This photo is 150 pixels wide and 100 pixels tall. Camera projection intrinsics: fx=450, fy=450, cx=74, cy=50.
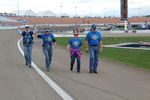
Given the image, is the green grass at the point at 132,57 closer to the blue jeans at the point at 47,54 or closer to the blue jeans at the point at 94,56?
the blue jeans at the point at 94,56

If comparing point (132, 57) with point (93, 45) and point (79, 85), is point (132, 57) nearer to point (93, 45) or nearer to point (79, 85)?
point (93, 45)

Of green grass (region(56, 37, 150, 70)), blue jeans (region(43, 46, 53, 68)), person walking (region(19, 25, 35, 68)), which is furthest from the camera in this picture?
green grass (region(56, 37, 150, 70))

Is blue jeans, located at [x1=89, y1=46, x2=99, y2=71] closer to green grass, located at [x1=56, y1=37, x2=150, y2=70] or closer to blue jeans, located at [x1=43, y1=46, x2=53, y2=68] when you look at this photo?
blue jeans, located at [x1=43, y1=46, x2=53, y2=68]

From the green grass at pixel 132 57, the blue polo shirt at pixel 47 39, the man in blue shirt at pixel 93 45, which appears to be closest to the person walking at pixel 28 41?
the blue polo shirt at pixel 47 39

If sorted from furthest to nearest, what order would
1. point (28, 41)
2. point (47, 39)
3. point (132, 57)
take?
point (132, 57), point (28, 41), point (47, 39)

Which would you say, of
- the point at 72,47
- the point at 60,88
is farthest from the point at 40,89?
the point at 72,47

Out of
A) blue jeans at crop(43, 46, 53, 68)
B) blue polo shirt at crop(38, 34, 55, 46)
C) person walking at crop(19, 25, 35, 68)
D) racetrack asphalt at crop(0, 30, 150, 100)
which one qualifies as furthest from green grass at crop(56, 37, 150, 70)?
person walking at crop(19, 25, 35, 68)

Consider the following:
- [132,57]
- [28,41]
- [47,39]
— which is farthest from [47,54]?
[132,57]

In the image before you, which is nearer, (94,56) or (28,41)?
(94,56)

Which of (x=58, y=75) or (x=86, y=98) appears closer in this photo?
(x=86, y=98)

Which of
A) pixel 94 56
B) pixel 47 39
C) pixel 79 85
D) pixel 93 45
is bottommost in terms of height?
pixel 79 85

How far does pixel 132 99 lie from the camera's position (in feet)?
36.3

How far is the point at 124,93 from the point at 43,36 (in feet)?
23.4

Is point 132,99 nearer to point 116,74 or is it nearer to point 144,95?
point 144,95
